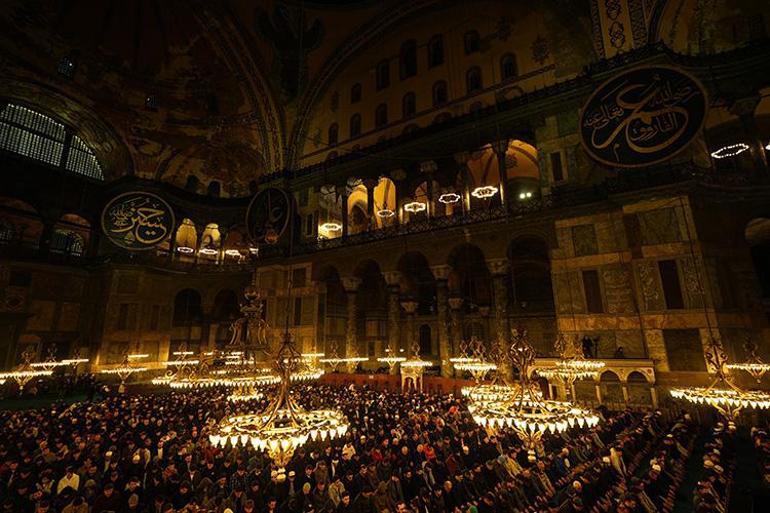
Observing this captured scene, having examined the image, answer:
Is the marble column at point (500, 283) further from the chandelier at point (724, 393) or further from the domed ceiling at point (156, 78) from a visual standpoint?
the domed ceiling at point (156, 78)

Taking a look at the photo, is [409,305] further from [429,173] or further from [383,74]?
[383,74]

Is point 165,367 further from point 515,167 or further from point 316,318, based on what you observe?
point 515,167

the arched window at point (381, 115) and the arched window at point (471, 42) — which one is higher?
the arched window at point (471, 42)

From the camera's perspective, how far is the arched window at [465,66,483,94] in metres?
13.7

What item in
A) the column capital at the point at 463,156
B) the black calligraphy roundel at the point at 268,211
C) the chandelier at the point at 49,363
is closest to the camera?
the chandelier at the point at 49,363

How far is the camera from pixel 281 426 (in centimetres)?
361

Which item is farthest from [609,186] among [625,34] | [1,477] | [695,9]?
[1,477]

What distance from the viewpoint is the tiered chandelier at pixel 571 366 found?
726cm

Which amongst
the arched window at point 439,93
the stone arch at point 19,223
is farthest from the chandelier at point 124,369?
the arched window at point 439,93

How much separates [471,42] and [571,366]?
12.3 meters

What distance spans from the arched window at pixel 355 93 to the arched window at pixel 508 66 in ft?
21.2

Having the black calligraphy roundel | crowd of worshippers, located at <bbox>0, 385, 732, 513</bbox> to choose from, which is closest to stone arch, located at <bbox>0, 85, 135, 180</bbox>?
the black calligraphy roundel

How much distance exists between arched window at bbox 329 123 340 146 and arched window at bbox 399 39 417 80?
3.72 m

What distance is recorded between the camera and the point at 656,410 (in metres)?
8.19
